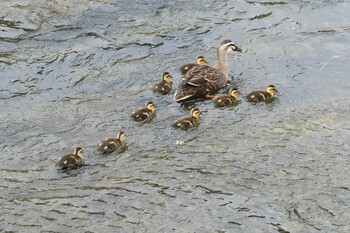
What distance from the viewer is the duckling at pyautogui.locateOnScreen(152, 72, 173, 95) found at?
364 inches

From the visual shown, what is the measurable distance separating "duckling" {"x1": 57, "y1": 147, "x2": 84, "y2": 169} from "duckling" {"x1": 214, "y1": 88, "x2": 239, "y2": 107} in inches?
86.4

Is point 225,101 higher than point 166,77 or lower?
lower

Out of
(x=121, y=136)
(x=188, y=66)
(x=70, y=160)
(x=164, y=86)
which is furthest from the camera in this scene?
(x=188, y=66)

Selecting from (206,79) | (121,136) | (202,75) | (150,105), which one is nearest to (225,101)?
(206,79)

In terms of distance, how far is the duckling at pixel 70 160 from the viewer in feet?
24.5

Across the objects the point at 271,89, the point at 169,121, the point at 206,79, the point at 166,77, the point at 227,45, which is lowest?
the point at 169,121

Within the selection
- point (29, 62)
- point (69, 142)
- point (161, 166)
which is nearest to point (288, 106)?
point (161, 166)

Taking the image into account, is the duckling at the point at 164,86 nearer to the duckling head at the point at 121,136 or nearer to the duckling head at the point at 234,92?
the duckling head at the point at 234,92

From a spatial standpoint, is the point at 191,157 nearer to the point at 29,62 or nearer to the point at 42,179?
the point at 42,179

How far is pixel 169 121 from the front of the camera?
8.66 meters

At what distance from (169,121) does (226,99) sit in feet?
2.74

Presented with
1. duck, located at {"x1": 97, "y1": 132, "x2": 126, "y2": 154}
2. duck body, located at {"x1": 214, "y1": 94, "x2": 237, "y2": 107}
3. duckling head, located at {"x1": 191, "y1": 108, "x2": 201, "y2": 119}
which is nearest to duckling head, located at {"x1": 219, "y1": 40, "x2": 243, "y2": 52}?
duck body, located at {"x1": 214, "y1": 94, "x2": 237, "y2": 107}

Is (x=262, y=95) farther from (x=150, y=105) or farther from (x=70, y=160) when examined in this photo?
(x=70, y=160)

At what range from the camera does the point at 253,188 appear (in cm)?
728
